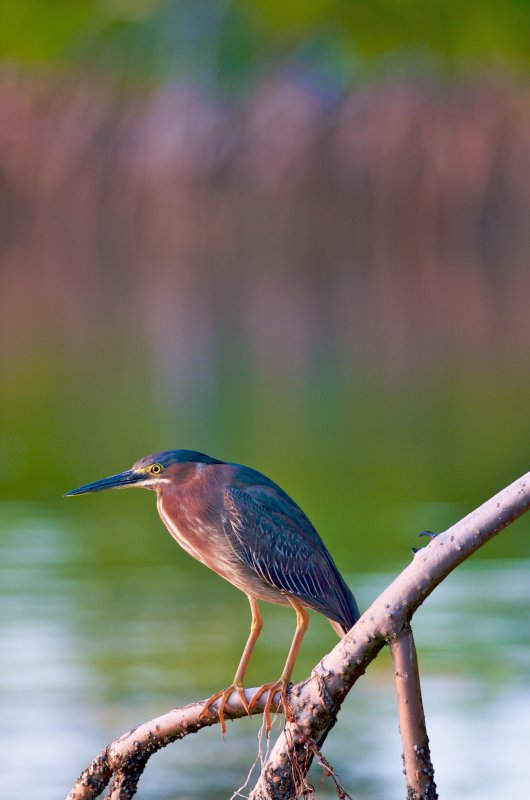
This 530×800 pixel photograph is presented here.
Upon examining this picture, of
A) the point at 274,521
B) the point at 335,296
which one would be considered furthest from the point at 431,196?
the point at 274,521

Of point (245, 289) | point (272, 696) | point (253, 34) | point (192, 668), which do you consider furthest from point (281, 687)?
point (253, 34)

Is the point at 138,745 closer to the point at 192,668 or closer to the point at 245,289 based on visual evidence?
the point at 192,668

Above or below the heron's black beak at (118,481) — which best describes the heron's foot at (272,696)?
below

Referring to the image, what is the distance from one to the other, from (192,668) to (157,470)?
3.55 metres

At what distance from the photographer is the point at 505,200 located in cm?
3556

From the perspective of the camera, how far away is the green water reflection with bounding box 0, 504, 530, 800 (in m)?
6.13

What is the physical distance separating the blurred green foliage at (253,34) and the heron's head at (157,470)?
36.7 m

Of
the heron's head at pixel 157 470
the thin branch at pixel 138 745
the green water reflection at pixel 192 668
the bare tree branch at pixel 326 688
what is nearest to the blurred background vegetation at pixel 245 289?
the green water reflection at pixel 192 668

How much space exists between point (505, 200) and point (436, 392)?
18.9 meters

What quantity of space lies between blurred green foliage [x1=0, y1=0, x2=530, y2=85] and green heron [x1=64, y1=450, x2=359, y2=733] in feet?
120

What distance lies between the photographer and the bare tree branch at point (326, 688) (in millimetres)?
3541

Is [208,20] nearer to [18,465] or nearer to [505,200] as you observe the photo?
[505,200]

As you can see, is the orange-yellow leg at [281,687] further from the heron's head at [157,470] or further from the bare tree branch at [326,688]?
the heron's head at [157,470]

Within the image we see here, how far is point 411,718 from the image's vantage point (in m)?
3.71
